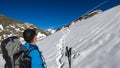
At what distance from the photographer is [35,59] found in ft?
16.2

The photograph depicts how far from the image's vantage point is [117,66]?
6477mm

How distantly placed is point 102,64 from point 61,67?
227cm

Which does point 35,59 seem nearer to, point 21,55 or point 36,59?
point 36,59

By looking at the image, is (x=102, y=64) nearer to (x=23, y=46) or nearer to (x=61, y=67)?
(x=61, y=67)

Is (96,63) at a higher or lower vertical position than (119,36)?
lower

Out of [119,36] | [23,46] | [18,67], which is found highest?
[119,36]

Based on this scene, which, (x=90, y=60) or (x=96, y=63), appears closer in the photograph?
(x=96, y=63)

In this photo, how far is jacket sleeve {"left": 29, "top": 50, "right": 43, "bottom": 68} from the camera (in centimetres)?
493

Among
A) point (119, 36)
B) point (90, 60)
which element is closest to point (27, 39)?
point (90, 60)

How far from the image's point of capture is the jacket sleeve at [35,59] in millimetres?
4934

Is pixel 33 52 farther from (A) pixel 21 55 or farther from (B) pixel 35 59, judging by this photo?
(A) pixel 21 55

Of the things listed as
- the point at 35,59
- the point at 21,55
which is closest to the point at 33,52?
the point at 35,59

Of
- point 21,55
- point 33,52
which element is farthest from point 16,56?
point 33,52

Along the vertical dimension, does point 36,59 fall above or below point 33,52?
below
